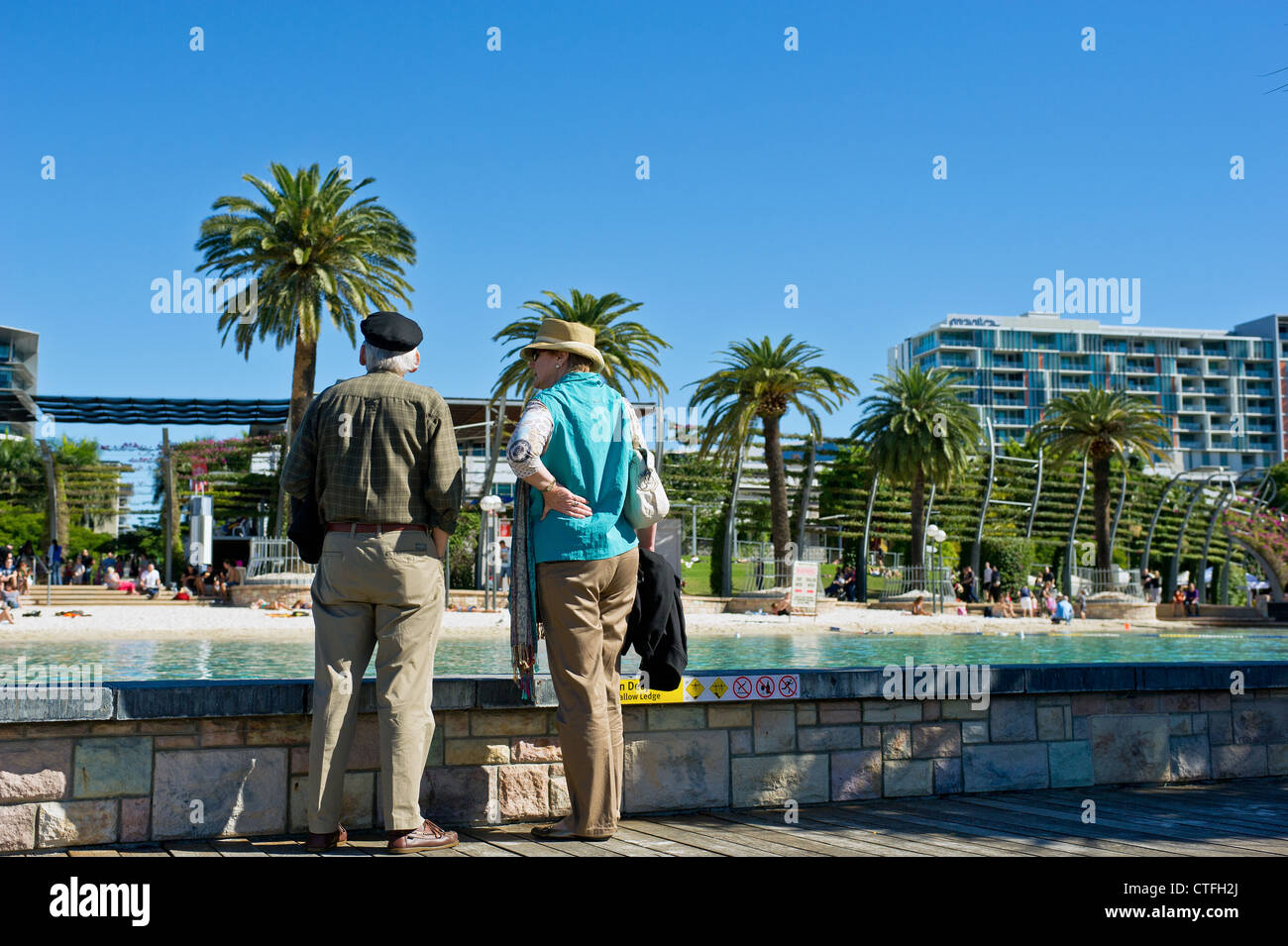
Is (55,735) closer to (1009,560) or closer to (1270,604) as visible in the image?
(1270,604)

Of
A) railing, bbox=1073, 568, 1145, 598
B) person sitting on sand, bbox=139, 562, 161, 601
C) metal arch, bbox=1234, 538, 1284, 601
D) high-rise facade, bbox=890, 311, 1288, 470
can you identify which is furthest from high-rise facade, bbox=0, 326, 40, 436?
high-rise facade, bbox=890, 311, 1288, 470

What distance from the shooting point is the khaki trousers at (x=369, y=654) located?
3.78 meters

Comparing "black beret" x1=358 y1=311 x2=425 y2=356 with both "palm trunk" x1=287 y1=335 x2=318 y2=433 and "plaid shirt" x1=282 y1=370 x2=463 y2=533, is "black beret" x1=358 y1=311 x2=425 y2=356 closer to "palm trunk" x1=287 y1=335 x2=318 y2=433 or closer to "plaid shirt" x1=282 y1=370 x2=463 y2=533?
"plaid shirt" x1=282 y1=370 x2=463 y2=533

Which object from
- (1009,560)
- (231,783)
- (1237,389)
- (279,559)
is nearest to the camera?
(231,783)

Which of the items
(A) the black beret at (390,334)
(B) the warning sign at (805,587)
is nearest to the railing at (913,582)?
(B) the warning sign at (805,587)

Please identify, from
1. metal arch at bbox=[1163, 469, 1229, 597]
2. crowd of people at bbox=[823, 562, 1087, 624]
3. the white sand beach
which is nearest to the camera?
the white sand beach

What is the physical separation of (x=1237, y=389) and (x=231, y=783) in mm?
153791

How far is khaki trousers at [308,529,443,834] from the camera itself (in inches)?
149

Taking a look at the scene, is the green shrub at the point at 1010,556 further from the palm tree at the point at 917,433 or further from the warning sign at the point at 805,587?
the warning sign at the point at 805,587

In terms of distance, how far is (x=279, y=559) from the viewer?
30.6 meters

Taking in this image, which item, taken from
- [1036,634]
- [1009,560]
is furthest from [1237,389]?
[1036,634]

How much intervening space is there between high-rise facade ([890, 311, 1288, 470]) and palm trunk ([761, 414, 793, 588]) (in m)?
103

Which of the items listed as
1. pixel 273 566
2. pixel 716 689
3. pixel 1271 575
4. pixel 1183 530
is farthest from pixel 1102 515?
pixel 716 689

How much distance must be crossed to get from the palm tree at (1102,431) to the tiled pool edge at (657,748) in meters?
38.2
